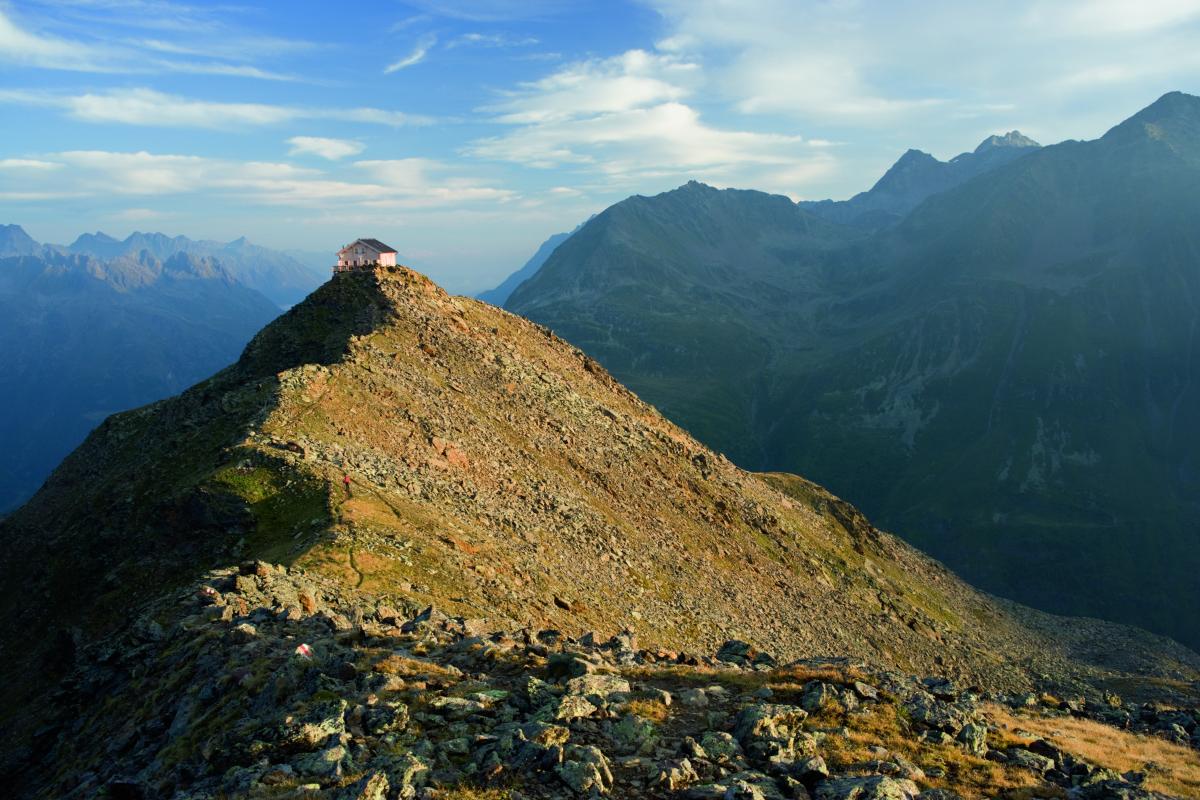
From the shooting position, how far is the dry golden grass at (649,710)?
879 inches

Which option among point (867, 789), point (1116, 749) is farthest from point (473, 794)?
point (1116, 749)

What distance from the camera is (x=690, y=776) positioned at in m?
18.5

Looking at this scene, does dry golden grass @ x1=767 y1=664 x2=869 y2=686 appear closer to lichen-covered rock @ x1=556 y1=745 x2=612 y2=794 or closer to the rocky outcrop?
the rocky outcrop

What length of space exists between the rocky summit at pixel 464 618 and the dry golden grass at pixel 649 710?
87 millimetres

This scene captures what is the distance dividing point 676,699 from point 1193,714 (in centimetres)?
4284

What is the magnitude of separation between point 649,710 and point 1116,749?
2186 cm

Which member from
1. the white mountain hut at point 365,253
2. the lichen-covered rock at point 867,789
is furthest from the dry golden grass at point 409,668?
the white mountain hut at point 365,253

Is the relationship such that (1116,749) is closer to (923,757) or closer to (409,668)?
(923,757)

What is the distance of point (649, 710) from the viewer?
2261 centimetres

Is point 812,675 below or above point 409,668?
below

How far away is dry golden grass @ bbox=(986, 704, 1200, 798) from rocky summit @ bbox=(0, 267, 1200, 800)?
0.28m

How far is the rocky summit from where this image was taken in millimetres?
19719

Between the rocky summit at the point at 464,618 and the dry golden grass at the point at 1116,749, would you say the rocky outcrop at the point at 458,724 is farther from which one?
the dry golden grass at the point at 1116,749

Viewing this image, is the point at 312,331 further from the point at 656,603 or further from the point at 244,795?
the point at 244,795
